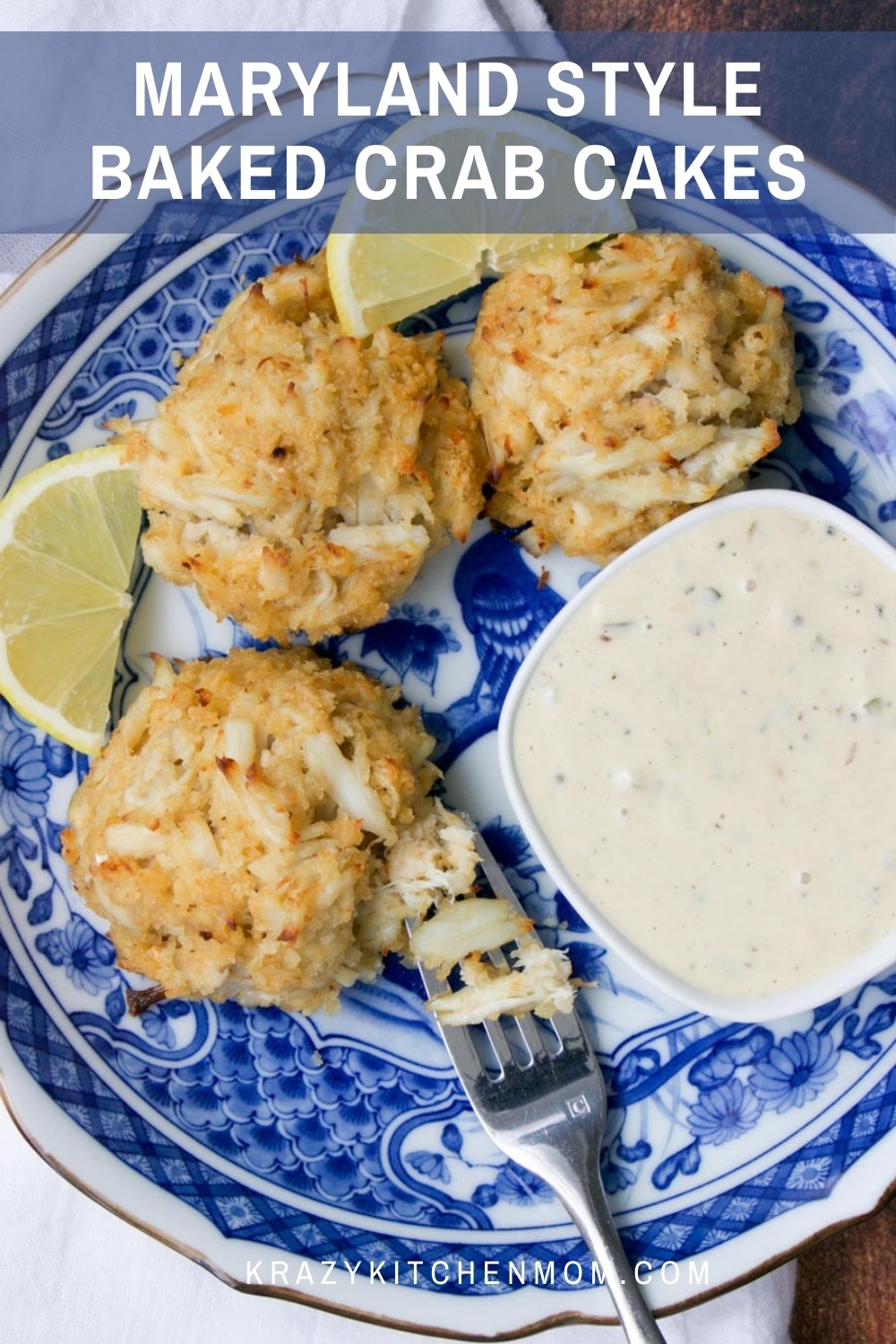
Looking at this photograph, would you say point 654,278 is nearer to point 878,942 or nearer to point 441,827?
point 441,827

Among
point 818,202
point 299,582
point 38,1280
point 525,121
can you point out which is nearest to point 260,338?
point 299,582

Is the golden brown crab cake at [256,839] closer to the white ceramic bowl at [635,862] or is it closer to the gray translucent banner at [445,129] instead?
the white ceramic bowl at [635,862]

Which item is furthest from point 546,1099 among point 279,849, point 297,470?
point 297,470

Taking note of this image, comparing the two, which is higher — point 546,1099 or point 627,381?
point 627,381

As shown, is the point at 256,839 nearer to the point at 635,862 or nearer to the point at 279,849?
the point at 279,849

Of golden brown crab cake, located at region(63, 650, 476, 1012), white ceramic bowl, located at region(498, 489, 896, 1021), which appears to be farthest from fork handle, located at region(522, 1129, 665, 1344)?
golden brown crab cake, located at region(63, 650, 476, 1012)

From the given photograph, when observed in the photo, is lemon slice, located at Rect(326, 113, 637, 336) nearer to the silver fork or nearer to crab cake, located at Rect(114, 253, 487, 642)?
crab cake, located at Rect(114, 253, 487, 642)
